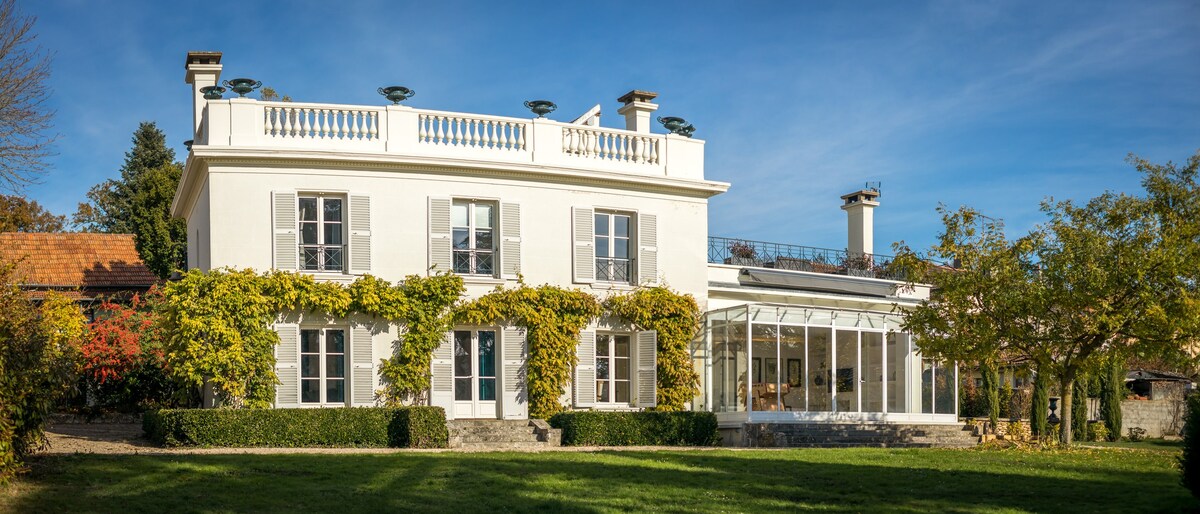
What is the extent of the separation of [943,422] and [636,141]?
30.2 ft

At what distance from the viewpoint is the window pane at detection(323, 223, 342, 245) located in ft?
75.6

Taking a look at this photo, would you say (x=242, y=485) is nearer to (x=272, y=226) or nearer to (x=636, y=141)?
(x=272, y=226)

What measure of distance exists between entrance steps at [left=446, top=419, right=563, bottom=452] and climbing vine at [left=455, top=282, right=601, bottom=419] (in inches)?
28.7

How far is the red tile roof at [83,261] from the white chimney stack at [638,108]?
15.1 meters

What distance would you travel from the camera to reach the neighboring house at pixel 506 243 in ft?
74.2

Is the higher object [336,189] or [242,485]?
[336,189]

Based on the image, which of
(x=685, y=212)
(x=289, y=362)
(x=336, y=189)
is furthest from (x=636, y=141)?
(x=289, y=362)

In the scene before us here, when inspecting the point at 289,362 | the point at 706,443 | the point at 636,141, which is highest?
the point at 636,141

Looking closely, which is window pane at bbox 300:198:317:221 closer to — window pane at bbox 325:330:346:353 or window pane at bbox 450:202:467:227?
window pane at bbox 325:330:346:353

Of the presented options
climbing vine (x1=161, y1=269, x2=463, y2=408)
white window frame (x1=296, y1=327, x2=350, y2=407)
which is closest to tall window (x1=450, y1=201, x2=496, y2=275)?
climbing vine (x1=161, y1=269, x2=463, y2=408)

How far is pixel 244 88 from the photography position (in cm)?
2288

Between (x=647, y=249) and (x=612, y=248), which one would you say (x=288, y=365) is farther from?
(x=647, y=249)

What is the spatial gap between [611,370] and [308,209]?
22.3ft

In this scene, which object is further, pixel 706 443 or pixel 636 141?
pixel 636 141
